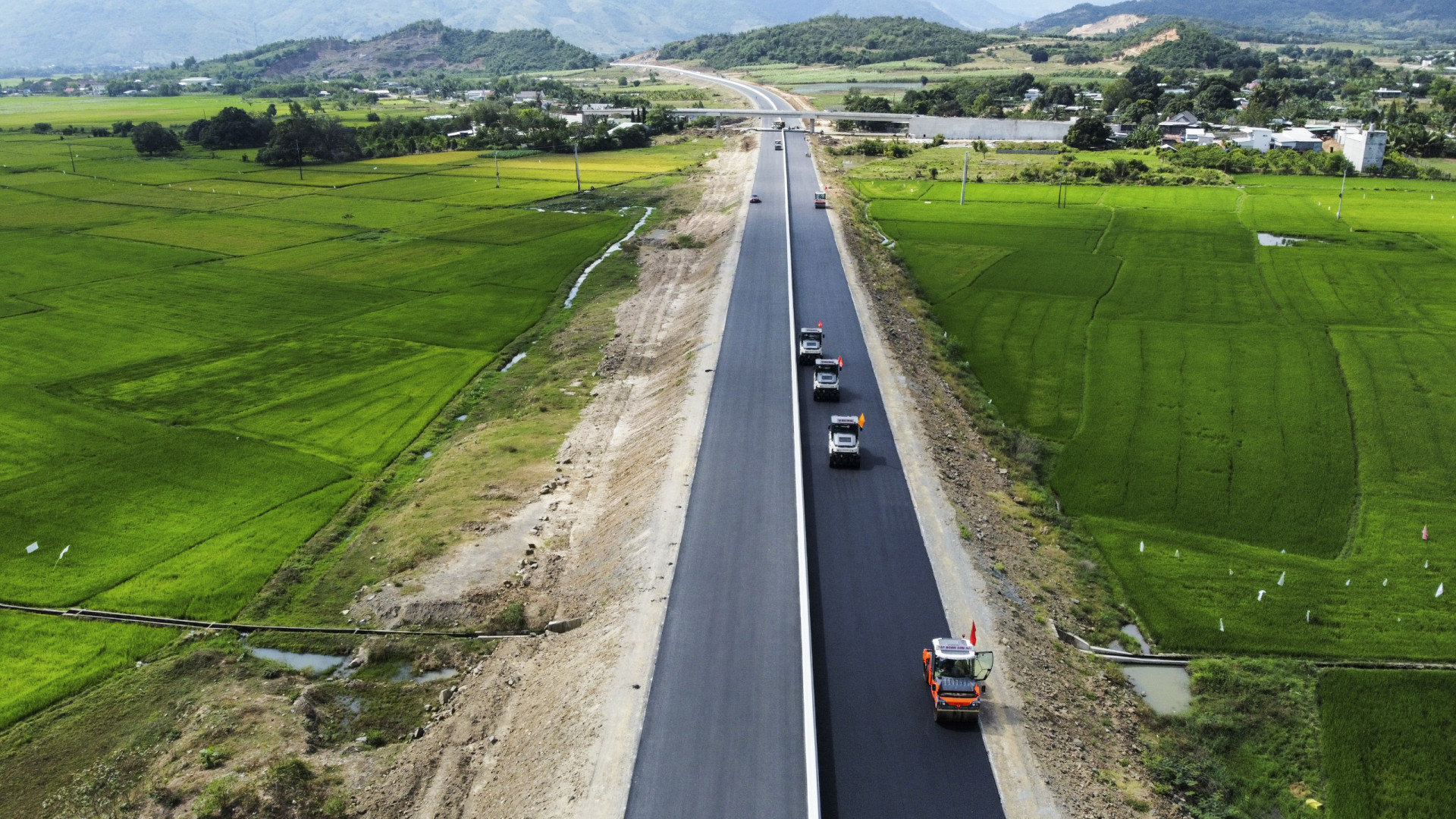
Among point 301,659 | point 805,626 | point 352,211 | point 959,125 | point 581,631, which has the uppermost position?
point 959,125

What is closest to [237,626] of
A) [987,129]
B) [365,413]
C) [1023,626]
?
[365,413]

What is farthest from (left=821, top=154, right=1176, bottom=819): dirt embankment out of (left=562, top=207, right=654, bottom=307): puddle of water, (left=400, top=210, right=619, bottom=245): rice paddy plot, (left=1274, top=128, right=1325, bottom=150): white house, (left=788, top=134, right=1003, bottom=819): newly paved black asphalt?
(left=1274, top=128, right=1325, bottom=150): white house

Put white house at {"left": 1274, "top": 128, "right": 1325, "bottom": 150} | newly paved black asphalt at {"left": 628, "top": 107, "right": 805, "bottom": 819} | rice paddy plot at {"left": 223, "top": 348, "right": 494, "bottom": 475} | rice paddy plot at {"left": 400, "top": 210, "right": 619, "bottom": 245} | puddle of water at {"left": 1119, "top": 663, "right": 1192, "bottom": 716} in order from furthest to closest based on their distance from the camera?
white house at {"left": 1274, "top": 128, "right": 1325, "bottom": 150}, rice paddy plot at {"left": 400, "top": 210, "right": 619, "bottom": 245}, rice paddy plot at {"left": 223, "top": 348, "right": 494, "bottom": 475}, puddle of water at {"left": 1119, "top": 663, "right": 1192, "bottom": 716}, newly paved black asphalt at {"left": 628, "top": 107, "right": 805, "bottom": 819}

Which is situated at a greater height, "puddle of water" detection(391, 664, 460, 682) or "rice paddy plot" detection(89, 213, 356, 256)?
"rice paddy plot" detection(89, 213, 356, 256)

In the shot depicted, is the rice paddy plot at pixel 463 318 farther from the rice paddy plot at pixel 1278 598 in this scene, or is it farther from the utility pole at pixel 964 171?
the utility pole at pixel 964 171

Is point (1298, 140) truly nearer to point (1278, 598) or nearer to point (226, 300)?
point (1278, 598)

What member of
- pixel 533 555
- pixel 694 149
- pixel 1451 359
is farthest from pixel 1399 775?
pixel 694 149

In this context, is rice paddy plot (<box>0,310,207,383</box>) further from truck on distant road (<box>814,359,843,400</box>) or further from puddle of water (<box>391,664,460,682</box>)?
truck on distant road (<box>814,359,843,400</box>)
